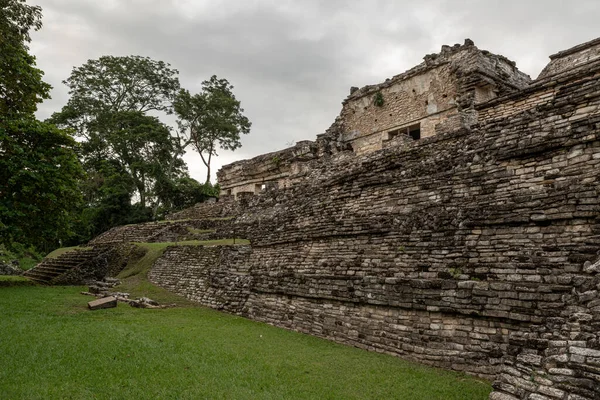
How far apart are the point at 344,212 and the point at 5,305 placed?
9633 millimetres

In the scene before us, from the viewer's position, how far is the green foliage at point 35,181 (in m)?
13.2

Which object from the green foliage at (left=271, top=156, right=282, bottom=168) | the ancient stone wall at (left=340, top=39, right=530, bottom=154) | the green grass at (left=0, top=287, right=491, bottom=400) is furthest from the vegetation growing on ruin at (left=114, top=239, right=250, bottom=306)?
the ancient stone wall at (left=340, top=39, right=530, bottom=154)

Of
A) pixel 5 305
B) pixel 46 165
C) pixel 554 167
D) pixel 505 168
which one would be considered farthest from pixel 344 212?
pixel 46 165

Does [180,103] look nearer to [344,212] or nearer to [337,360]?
[344,212]

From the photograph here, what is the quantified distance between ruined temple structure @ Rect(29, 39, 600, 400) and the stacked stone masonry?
0.08 ft

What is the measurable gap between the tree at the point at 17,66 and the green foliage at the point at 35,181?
0.76 meters

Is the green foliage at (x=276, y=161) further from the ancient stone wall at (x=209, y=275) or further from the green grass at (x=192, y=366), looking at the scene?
the green grass at (x=192, y=366)

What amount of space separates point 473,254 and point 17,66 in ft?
39.1

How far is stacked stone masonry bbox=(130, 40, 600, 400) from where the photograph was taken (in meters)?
4.88

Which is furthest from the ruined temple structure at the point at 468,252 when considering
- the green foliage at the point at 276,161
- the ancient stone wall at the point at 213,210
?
the ancient stone wall at the point at 213,210

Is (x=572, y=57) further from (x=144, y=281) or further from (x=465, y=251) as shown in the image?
(x=144, y=281)

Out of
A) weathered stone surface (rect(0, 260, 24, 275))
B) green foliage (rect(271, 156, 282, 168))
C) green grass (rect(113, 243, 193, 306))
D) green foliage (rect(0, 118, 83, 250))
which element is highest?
green foliage (rect(271, 156, 282, 168))

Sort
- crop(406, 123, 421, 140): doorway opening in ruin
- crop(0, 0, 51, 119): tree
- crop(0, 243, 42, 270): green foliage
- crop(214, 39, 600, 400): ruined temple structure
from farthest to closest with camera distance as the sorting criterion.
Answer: crop(0, 243, 42, 270): green foliage < crop(406, 123, 421, 140): doorway opening in ruin < crop(0, 0, 51, 119): tree < crop(214, 39, 600, 400): ruined temple structure

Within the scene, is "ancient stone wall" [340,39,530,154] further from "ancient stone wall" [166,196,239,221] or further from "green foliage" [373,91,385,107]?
"ancient stone wall" [166,196,239,221]
